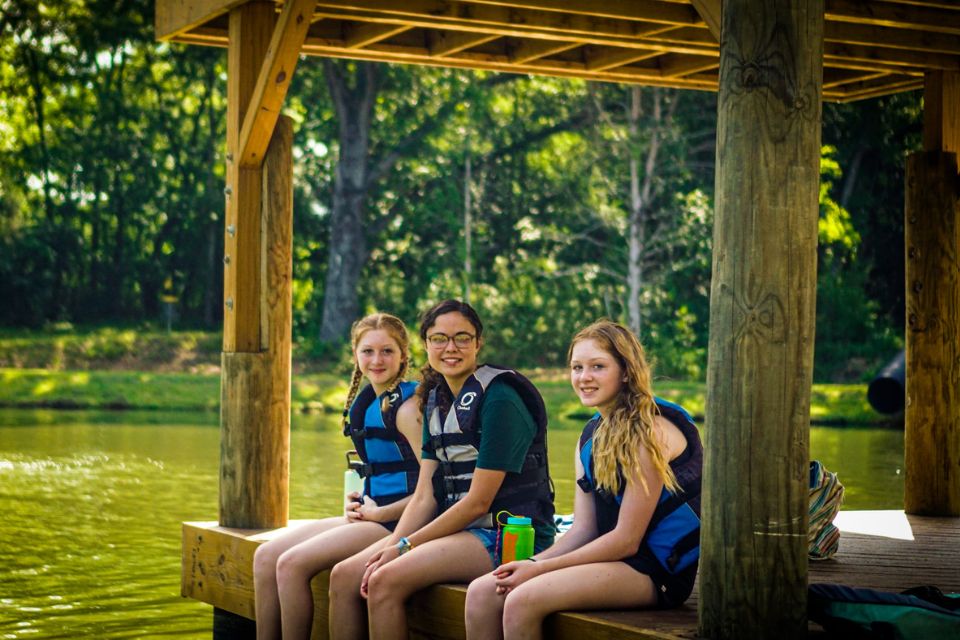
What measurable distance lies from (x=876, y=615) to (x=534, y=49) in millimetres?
5211

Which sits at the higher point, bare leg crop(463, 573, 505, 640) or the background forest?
the background forest

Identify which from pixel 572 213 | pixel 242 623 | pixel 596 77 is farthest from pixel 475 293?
pixel 242 623

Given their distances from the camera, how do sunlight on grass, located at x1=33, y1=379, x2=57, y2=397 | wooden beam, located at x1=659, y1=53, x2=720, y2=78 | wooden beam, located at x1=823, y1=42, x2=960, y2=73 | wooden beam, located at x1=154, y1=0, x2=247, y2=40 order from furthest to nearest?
sunlight on grass, located at x1=33, y1=379, x2=57, y2=397 → wooden beam, located at x1=659, y1=53, x2=720, y2=78 → wooden beam, located at x1=823, y1=42, x2=960, y2=73 → wooden beam, located at x1=154, y1=0, x2=247, y2=40

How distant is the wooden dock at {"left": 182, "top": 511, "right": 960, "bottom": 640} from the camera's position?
462 cm

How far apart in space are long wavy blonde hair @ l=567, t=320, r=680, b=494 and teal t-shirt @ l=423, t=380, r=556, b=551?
1.06 feet

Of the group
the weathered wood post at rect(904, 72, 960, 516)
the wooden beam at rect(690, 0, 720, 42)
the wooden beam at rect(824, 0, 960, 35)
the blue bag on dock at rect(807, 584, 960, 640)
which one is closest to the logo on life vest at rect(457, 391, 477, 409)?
the blue bag on dock at rect(807, 584, 960, 640)

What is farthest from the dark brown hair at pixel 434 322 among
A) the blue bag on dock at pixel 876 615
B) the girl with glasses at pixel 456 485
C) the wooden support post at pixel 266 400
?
the wooden support post at pixel 266 400

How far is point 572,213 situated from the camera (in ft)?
101

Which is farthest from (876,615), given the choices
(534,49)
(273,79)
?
(534,49)

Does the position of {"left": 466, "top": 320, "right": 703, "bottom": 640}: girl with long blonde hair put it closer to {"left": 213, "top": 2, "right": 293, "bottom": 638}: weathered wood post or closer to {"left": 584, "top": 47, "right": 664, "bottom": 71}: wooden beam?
{"left": 213, "top": 2, "right": 293, "bottom": 638}: weathered wood post

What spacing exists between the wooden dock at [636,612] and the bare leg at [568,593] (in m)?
0.05

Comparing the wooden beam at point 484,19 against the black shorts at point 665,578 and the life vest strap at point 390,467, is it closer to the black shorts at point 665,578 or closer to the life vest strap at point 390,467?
the life vest strap at point 390,467

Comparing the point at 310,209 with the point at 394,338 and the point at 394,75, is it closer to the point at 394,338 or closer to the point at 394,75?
the point at 394,75

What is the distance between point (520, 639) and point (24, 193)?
31.8 metres
